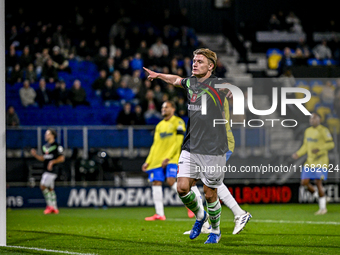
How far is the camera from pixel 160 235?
26.0 feet

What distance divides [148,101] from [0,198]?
38.2ft

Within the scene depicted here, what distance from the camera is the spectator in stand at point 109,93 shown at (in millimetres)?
18719

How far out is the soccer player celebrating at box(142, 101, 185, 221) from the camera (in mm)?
10680

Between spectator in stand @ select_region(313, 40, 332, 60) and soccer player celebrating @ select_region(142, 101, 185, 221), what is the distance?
13.5 m

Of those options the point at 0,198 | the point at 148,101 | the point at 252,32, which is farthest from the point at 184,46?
the point at 0,198

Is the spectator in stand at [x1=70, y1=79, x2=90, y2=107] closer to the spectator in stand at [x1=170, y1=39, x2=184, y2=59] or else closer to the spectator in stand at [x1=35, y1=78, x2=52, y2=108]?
the spectator in stand at [x1=35, y1=78, x2=52, y2=108]

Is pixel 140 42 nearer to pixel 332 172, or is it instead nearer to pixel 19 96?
pixel 19 96

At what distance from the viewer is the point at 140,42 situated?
22.0m

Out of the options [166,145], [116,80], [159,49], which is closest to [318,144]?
[166,145]

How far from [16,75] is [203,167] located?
13.7 m

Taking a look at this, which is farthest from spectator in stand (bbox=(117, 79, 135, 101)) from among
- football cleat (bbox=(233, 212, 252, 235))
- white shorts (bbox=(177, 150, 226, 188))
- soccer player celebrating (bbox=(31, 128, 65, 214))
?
white shorts (bbox=(177, 150, 226, 188))

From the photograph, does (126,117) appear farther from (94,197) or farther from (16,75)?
(16,75)

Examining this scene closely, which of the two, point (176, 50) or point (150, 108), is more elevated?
point (176, 50)

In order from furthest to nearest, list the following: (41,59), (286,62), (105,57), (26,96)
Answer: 1. (286,62)
2. (105,57)
3. (41,59)
4. (26,96)
